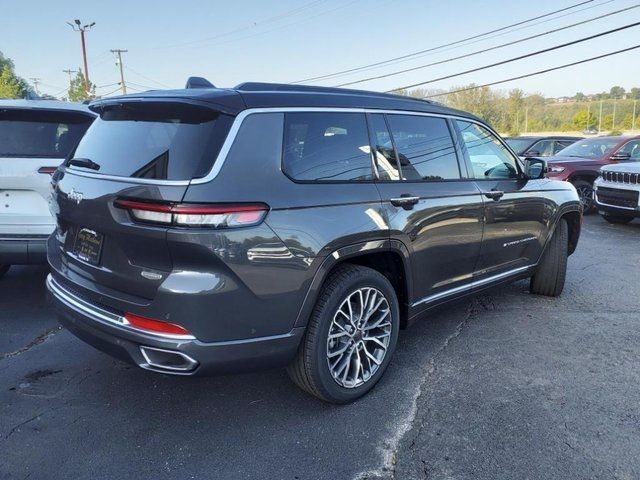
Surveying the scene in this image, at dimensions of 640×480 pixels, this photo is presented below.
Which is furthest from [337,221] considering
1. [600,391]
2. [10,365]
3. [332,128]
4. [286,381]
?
[10,365]

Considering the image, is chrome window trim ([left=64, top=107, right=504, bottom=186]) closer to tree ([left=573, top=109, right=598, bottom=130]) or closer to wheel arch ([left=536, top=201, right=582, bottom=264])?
wheel arch ([left=536, top=201, right=582, bottom=264])

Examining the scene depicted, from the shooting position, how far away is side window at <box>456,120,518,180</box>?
4.08 meters

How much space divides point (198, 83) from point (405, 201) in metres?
1.50

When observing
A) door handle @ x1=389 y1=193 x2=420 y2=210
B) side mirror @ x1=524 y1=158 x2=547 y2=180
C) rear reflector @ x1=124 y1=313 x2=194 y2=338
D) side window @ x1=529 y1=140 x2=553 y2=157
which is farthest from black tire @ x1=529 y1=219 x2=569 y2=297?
side window @ x1=529 y1=140 x2=553 y2=157

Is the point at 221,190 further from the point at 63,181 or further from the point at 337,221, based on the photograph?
the point at 63,181

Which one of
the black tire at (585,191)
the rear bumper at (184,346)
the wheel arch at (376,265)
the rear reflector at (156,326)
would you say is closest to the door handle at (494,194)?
the wheel arch at (376,265)

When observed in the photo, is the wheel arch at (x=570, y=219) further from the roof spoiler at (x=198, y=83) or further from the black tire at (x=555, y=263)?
the roof spoiler at (x=198, y=83)

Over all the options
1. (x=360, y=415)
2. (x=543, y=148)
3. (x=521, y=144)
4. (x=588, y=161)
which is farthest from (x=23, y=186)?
(x=543, y=148)

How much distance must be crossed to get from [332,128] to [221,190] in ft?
A: 3.07

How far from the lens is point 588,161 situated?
1080 cm

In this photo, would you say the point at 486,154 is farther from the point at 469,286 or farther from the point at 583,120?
the point at 583,120

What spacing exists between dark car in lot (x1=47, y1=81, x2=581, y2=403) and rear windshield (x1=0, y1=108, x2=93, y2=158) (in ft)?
5.01

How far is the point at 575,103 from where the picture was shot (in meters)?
81.0

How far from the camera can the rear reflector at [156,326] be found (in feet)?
8.04
